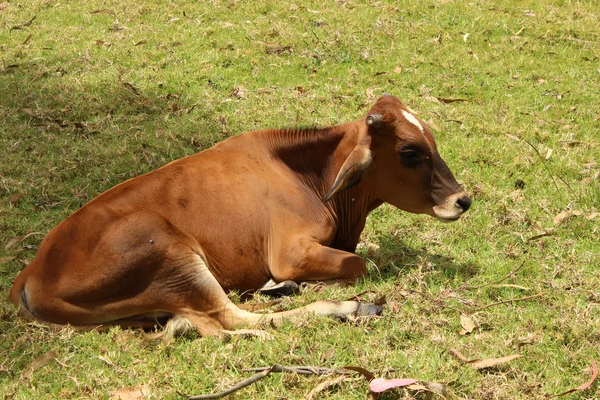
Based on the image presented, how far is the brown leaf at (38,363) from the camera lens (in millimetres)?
4777

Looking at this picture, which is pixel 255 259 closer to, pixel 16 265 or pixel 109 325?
pixel 109 325

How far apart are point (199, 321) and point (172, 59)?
221 inches

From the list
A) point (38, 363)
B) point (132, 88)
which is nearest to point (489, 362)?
point (38, 363)

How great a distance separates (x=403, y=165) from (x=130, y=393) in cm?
260

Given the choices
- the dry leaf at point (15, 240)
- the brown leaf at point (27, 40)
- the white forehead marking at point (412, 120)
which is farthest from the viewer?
the brown leaf at point (27, 40)

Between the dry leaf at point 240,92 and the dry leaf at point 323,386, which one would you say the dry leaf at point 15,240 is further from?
the dry leaf at point 240,92

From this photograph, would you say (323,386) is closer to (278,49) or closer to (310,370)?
(310,370)

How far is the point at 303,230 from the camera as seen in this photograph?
589 centimetres

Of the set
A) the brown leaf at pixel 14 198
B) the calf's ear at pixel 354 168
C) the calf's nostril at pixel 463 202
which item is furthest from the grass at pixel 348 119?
the calf's ear at pixel 354 168

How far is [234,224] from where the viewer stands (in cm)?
573

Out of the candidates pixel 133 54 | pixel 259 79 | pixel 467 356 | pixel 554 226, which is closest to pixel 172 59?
pixel 133 54

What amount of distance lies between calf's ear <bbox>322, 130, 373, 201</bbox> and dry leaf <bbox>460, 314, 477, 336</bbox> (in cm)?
128

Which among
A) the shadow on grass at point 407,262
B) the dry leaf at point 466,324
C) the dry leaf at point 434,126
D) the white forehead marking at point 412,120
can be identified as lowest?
the shadow on grass at point 407,262

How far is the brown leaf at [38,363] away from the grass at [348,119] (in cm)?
2
